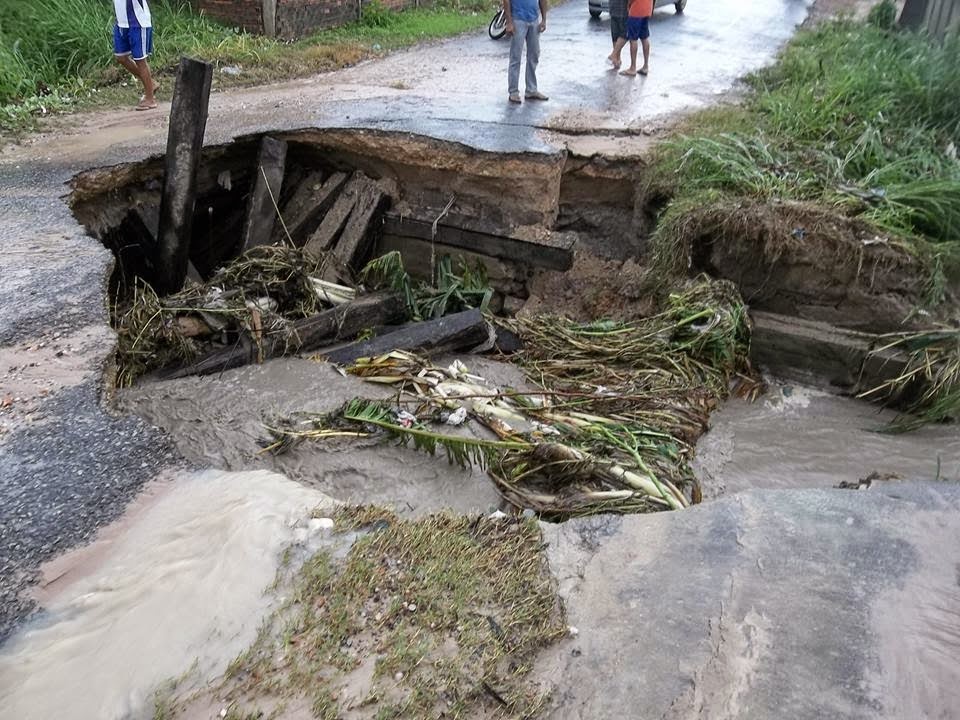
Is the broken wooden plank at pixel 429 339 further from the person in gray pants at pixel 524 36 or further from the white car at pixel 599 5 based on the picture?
the white car at pixel 599 5

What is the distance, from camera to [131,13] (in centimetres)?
656

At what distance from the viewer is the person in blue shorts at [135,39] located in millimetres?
6551

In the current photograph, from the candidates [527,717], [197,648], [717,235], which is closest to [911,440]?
[717,235]

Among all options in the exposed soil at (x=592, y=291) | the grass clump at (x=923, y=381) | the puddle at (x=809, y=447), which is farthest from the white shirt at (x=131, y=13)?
the grass clump at (x=923, y=381)

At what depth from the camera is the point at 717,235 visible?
5.09 m

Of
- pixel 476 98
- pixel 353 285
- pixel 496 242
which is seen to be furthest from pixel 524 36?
pixel 353 285

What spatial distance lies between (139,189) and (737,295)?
4330 mm

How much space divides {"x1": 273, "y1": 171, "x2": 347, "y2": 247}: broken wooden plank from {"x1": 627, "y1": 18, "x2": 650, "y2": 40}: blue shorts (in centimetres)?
403

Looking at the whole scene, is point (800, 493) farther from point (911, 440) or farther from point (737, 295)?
point (737, 295)

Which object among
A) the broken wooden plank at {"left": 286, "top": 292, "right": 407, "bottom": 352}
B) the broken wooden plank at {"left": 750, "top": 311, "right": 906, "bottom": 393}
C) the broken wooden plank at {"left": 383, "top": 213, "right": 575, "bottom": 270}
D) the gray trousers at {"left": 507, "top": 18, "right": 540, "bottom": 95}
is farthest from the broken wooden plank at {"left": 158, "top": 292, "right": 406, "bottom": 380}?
the gray trousers at {"left": 507, "top": 18, "right": 540, "bottom": 95}

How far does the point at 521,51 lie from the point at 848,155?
3.01 metres

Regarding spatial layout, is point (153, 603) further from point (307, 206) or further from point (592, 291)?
point (307, 206)

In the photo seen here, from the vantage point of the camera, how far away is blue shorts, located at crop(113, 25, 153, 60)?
6.65 m

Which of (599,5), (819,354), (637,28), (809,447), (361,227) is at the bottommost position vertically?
(809,447)
